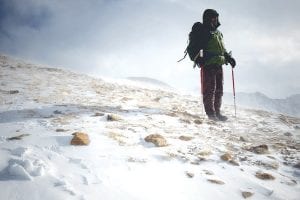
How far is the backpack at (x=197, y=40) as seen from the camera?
21.1 feet

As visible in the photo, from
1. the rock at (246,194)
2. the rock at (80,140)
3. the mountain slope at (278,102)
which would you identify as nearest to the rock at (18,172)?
the rock at (80,140)

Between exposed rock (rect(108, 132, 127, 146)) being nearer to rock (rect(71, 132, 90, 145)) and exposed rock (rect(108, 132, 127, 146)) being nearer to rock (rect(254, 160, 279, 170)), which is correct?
rock (rect(71, 132, 90, 145))

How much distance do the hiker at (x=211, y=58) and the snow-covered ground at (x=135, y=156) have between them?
0.61 m

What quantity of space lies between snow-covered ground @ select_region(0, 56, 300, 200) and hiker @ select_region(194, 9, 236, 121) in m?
0.61

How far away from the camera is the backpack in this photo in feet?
21.1

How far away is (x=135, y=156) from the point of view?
359 centimetres

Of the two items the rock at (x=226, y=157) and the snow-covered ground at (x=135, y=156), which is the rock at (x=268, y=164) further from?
the rock at (x=226, y=157)

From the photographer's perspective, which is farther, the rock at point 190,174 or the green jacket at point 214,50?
the green jacket at point 214,50

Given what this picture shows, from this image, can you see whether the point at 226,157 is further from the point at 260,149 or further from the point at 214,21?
the point at 214,21

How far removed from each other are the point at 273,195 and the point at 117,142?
215cm

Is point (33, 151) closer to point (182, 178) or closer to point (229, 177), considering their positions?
point (182, 178)

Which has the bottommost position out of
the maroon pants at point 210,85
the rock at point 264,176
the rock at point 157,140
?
the rock at point 264,176

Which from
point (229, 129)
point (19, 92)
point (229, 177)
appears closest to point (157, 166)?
point (229, 177)

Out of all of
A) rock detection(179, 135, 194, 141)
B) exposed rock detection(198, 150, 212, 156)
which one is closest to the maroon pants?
rock detection(179, 135, 194, 141)
